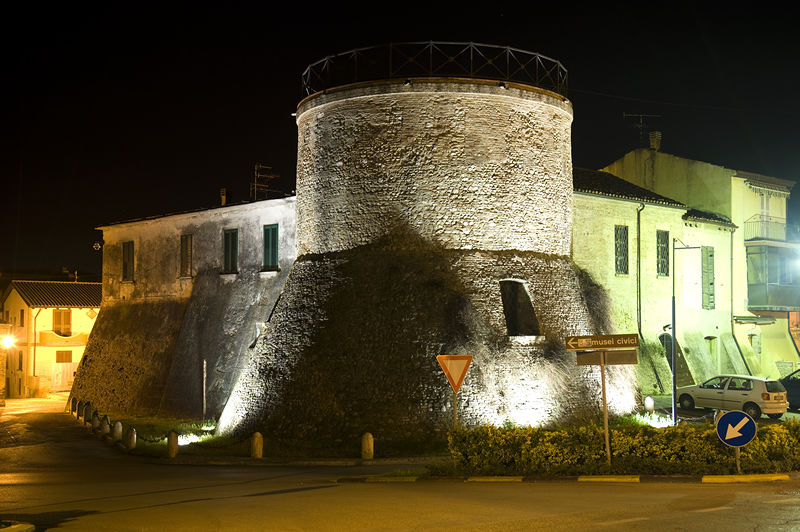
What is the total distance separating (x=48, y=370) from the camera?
1833 inches

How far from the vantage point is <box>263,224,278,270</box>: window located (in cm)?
2858

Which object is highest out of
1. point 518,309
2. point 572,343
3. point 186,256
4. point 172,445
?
point 186,256

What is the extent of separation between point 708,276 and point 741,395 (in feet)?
33.3

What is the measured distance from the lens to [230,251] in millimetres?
30469

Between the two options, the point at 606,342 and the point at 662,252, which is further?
the point at 662,252

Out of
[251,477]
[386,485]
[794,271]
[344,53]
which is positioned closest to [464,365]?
[386,485]

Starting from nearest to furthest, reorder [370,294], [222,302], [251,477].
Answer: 1. [251,477]
2. [370,294]
3. [222,302]

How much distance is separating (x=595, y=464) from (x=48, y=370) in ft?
129

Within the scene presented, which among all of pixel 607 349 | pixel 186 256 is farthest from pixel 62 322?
pixel 607 349

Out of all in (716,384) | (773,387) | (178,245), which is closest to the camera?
(773,387)

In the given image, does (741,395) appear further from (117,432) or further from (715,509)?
(117,432)

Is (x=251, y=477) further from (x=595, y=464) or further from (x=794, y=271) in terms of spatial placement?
(x=794, y=271)

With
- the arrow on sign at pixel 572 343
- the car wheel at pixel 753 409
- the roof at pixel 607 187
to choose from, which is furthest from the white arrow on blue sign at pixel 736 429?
the roof at pixel 607 187

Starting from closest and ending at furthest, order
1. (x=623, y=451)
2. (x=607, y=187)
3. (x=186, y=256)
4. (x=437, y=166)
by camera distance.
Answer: (x=623, y=451), (x=437, y=166), (x=186, y=256), (x=607, y=187)
